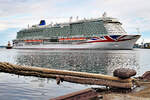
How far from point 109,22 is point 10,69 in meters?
76.2

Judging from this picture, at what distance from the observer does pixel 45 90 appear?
957 cm

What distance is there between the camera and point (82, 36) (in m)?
79.8

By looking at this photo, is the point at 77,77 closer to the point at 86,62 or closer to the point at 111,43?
the point at 86,62

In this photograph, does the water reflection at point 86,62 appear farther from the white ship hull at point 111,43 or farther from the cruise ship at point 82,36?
the cruise ship at point 82,36

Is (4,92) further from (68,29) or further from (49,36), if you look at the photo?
(49,36)

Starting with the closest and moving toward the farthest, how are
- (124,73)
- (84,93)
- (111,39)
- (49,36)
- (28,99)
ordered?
(84,93) → (124,73) → (28,99) → (111,39) → (49,36)

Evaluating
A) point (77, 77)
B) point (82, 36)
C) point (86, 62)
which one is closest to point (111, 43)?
point (82, 36)

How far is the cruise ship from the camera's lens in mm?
70312

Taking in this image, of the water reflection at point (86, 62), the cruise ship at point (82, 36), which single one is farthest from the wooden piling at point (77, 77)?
the cruise ship at point (82, 36)

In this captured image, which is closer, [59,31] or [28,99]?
[28,99]

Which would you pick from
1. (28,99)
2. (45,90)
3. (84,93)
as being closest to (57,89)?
(45,90)

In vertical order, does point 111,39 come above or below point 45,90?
above

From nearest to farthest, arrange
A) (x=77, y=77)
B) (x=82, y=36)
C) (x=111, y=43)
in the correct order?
(x=77, y=77) < (x=111, y=43) < (x=82, y=36)

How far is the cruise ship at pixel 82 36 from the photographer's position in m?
70.3
